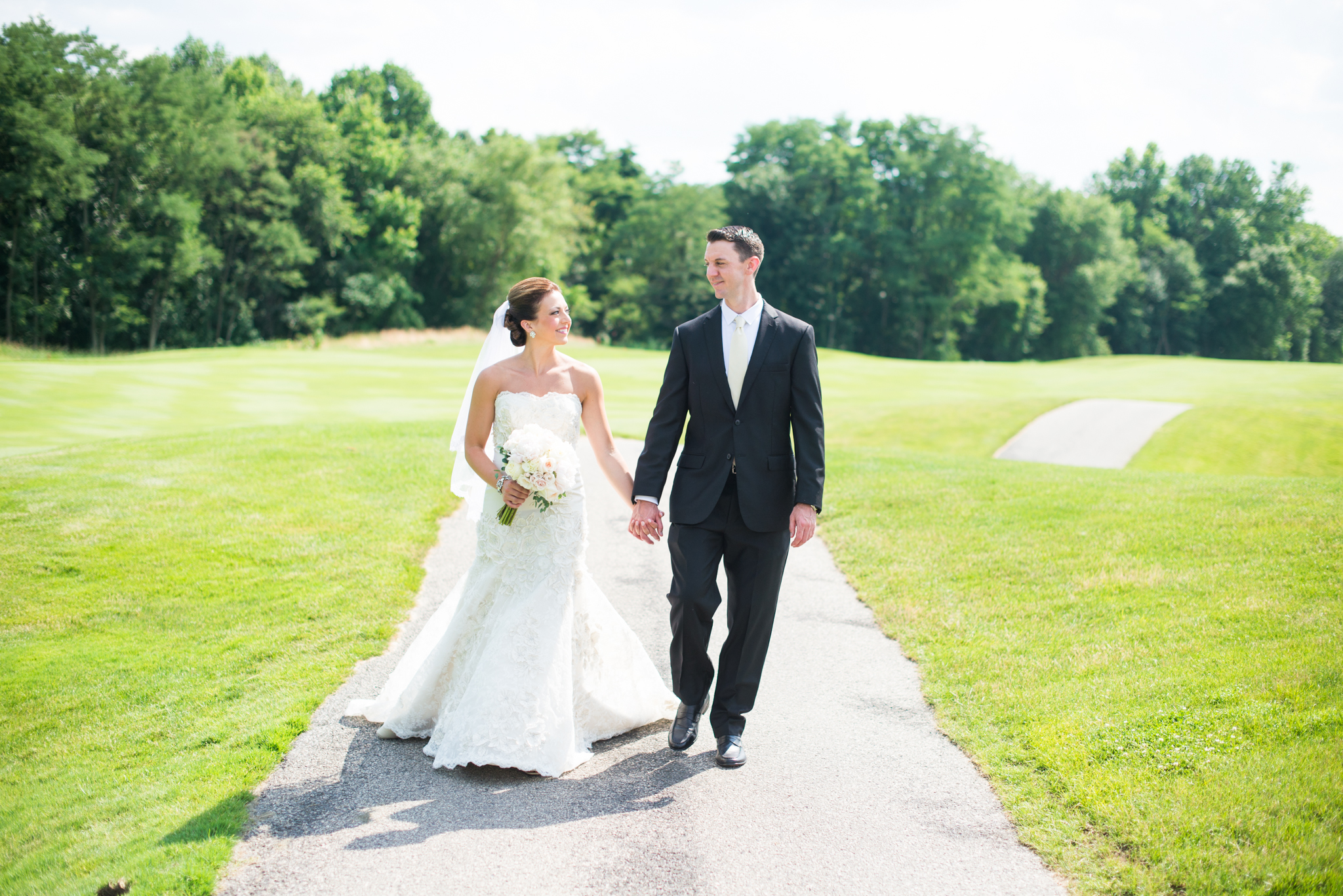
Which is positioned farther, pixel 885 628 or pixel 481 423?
pixel 885 628

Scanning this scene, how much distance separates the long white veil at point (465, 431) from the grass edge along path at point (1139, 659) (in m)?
3.04

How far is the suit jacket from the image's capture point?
4457mm

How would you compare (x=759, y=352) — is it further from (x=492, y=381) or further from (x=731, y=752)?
(x=731, y=752)

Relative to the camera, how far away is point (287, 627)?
672cm

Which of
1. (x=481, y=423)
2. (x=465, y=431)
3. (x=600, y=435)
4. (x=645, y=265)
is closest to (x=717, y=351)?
(x=600, y=435)

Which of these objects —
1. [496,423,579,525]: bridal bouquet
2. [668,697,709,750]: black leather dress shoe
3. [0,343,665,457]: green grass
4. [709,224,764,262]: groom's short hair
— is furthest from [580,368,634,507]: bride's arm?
[0,343,665,457]: green grass

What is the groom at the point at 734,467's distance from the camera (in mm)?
4465

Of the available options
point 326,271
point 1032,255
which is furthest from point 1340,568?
point 1032,255

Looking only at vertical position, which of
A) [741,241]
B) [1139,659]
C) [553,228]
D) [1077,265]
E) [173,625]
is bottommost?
[173,625]

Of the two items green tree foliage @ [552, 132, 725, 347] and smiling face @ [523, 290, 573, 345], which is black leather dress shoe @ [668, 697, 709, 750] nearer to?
smiling face @ [523, 290, 573, 345]

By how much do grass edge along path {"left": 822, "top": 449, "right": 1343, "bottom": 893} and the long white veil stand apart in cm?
304

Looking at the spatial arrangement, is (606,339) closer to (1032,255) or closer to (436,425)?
(1032,255)

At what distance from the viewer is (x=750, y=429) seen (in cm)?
448

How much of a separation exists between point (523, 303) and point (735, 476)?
59.5 inches
